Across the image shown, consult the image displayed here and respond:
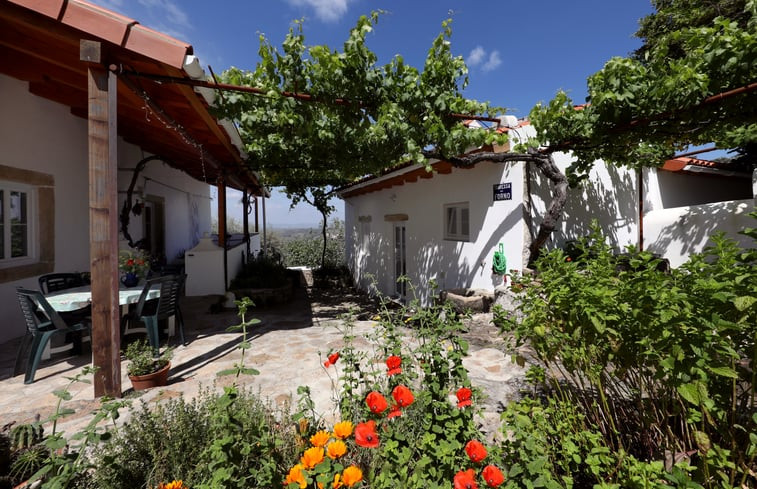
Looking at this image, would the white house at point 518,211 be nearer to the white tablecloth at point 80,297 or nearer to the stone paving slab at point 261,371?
the stone paving slab at point 261,371

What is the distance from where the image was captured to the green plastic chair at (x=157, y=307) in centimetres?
399

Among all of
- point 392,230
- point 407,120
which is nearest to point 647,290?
point 407,120

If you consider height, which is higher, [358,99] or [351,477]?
[358,99]

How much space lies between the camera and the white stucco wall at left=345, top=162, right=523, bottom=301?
554 centimetres

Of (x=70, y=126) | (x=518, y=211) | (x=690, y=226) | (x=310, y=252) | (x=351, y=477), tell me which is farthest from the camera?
(x=310, y=252)

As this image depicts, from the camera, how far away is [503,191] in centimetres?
559

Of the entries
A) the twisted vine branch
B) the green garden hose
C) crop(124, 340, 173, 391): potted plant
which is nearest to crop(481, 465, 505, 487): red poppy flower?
crop(124, 340, 173, 391): potted plant

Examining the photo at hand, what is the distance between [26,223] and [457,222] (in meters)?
7.46

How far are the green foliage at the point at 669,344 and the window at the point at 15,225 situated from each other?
22.9 ft

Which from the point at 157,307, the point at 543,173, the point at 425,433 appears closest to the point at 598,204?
the point at 543,173

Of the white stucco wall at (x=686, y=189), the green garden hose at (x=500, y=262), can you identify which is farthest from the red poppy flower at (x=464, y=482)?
the white stucco wall at (x=686, y=189)

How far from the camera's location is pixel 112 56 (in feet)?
10.1

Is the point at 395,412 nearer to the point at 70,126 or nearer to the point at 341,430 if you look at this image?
the point at 341,430

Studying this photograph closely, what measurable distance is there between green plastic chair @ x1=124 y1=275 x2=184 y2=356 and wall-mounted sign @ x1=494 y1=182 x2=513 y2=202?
509 centimetres
